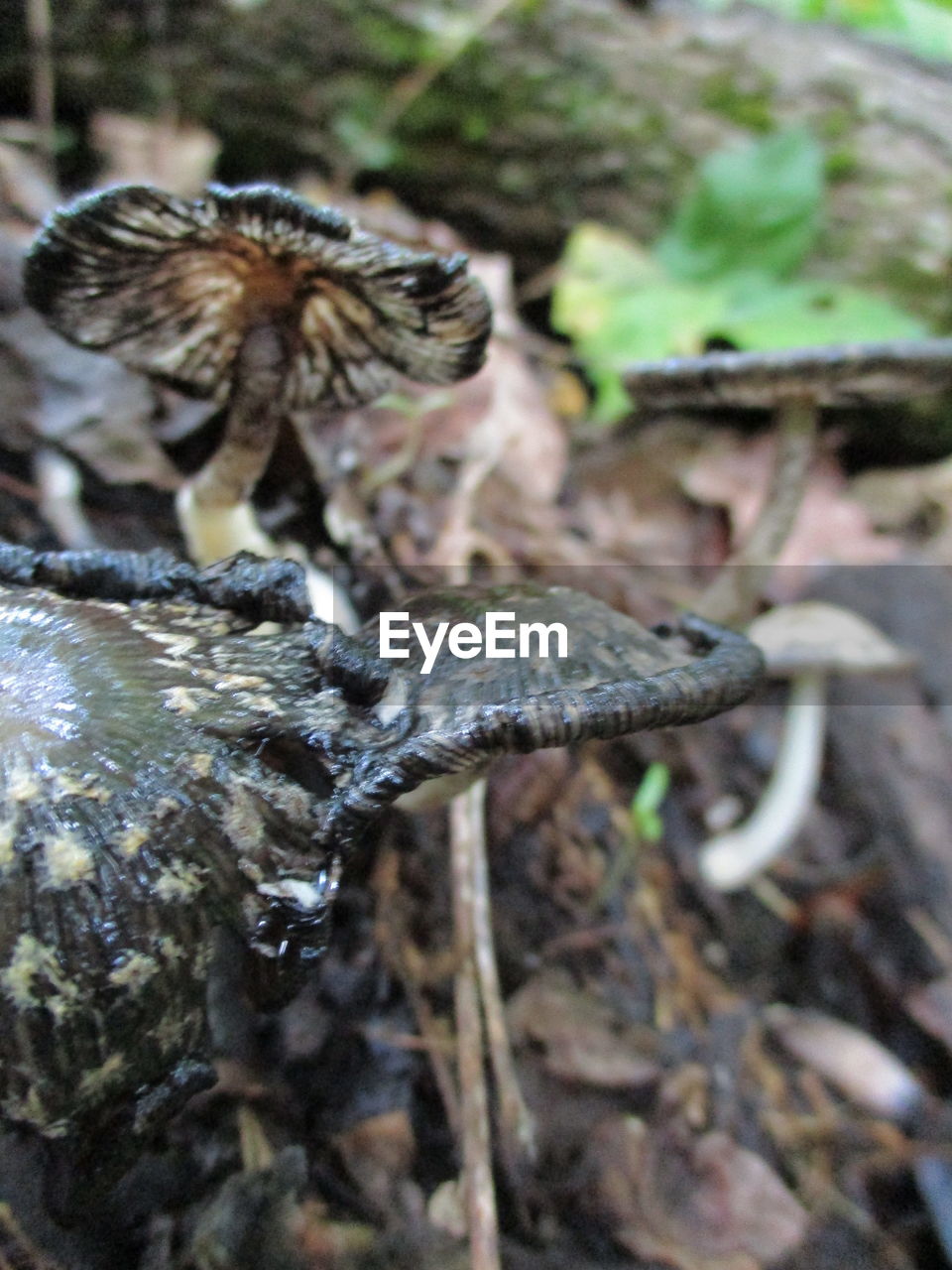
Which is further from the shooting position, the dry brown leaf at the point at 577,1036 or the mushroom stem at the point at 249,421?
the dry brown leaf at the point at 577,1036

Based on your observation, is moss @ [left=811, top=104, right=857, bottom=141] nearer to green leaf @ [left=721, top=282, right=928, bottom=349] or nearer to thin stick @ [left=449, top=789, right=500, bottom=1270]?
green leaf @ [left=721, top=282, right=928, bottom=349]

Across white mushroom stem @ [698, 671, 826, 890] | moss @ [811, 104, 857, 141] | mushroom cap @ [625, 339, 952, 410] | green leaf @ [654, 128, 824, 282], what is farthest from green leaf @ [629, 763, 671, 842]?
moss @ [811, 104, 857, 141]

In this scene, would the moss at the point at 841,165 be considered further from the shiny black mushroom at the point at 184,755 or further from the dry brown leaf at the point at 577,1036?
the dry brown leaf at the point at 577,1036

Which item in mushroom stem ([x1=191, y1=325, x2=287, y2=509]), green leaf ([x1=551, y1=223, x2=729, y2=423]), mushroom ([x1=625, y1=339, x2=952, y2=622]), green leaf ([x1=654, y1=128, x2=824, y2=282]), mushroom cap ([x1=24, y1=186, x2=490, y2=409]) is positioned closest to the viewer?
mushroom cap ([x1=24, y1=186, x2=490, y2=409])

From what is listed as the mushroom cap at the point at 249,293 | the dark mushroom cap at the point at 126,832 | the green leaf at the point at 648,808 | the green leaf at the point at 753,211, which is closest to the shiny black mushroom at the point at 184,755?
the dark mushroom cap at the point at 126,832

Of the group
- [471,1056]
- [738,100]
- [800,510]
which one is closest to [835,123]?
[738,100]

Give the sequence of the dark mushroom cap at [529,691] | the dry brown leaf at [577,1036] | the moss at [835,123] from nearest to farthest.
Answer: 1. the dark mushroom cap at [529,691]
2. the dry brown leaf at [577,1036]
3. the moss at [835,123]

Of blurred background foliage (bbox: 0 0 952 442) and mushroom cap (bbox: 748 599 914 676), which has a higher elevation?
blurred background foliage (bbox: 0 0 952 442)
